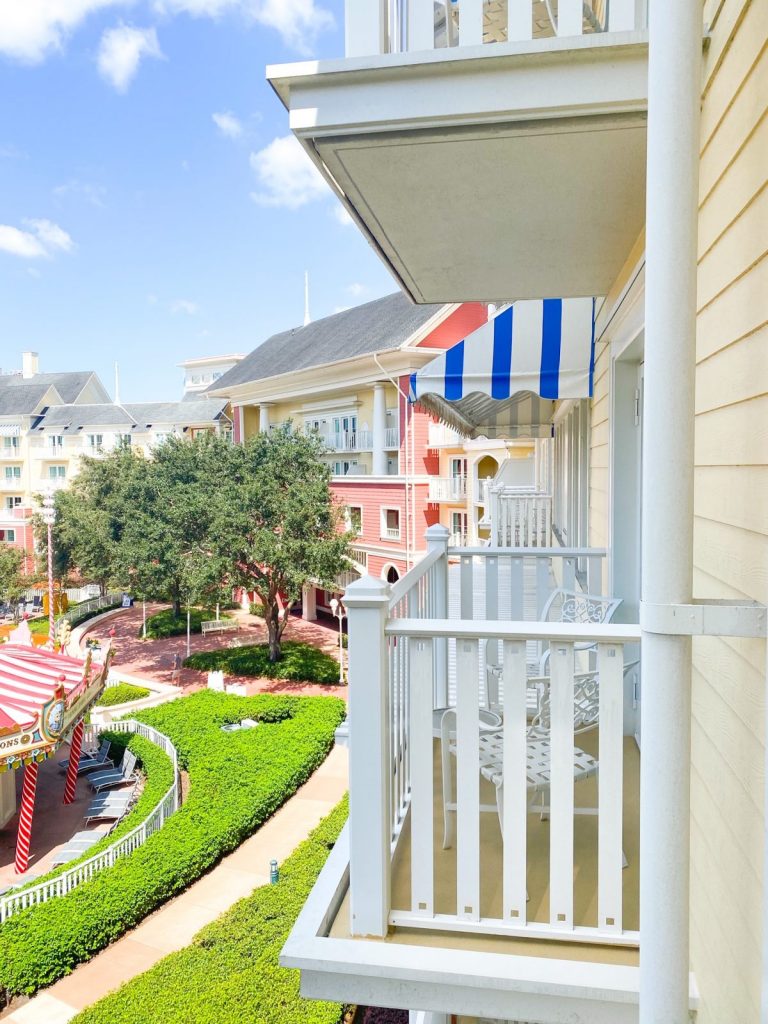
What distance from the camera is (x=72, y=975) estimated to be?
8.21 metres

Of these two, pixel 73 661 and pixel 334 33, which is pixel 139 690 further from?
pixel 334 33

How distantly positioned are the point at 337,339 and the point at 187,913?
22243 millimetres

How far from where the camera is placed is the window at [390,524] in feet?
74.5

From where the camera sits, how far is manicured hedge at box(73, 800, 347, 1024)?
6816 millimetres

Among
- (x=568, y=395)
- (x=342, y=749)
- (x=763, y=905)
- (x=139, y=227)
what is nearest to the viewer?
(x=763, y=905)

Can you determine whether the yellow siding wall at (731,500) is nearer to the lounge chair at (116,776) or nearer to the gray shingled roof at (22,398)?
the lounge chair at (116,776)

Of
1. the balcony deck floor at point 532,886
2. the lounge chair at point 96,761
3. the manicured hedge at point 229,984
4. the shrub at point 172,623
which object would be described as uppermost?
the balcony deck floor at point 532,886

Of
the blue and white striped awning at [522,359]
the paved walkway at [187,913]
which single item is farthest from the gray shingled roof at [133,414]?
the blue and white striped awning at [522,359]

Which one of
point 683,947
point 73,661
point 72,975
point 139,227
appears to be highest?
point 139,227

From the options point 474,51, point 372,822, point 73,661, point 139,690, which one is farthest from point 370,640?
point 139,690

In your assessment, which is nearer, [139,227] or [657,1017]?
[657,1017]

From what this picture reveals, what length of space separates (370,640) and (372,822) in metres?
0.63

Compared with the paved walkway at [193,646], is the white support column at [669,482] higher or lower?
higher

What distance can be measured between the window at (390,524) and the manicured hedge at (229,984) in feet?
47.0
